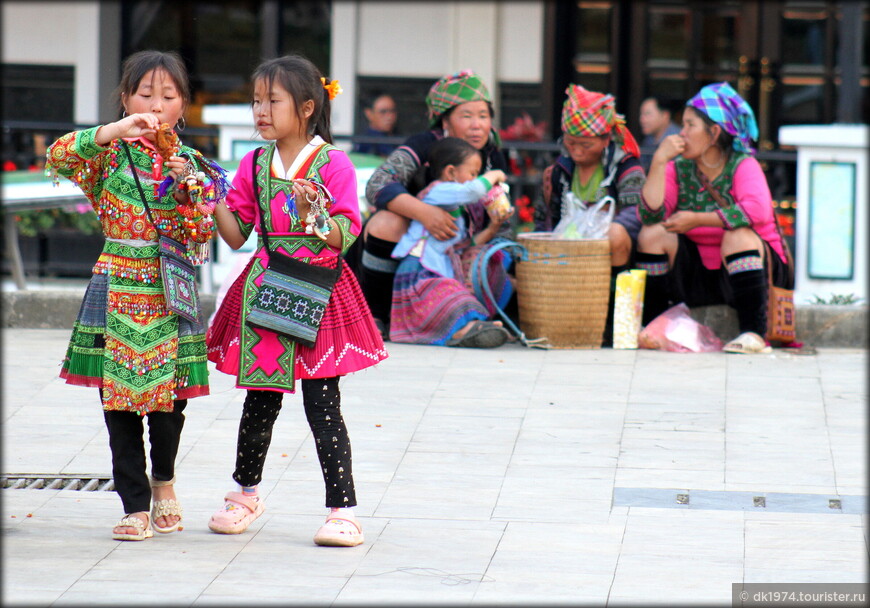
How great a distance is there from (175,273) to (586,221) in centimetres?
353

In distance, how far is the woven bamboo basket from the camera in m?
7.21

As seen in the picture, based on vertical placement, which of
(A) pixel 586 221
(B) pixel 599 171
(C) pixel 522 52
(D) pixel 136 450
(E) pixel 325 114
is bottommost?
(D) pixel 136 450

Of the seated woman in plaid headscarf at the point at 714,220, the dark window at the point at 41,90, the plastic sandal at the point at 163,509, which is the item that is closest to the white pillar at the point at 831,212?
the seated woman in plaid headscarf at the point at 714,220

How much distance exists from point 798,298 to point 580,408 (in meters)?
2.55

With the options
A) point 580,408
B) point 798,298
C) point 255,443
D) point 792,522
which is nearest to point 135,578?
point 255,443

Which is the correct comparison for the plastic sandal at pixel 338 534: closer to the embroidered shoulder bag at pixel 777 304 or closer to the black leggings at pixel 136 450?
the black leggings at pixel 136 450

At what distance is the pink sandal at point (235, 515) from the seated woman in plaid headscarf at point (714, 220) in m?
3.46

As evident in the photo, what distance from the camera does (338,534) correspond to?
424 cm

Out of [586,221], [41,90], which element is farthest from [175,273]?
[41,90]

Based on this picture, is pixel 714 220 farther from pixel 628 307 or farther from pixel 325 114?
pixel 325 114

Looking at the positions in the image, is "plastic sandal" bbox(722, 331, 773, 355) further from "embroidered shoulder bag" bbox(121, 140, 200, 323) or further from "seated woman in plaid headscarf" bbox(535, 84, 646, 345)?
"embroidered shoulder bag" bbox(121, 140, 200, 323)

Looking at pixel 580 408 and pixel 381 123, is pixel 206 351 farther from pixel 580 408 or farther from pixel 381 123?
pixel 381 123

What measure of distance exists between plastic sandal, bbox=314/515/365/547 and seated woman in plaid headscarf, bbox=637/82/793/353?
136 inches

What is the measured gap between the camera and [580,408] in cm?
614
